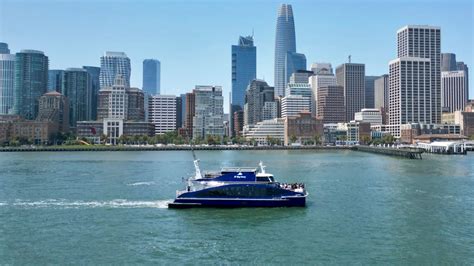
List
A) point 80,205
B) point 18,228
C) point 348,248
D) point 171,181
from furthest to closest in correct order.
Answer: point 171,181 → point 80,205 → point 18,228 → point 348,248

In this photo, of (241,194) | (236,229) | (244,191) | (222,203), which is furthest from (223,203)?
(236,229)

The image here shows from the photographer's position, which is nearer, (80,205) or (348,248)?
(348,248)

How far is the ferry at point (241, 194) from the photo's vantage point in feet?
174

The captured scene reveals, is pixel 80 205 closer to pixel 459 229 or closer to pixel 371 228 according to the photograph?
pixel 371 228

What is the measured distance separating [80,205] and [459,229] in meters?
38.6

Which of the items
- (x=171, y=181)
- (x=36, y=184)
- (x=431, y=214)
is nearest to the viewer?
(x=431, y=214)

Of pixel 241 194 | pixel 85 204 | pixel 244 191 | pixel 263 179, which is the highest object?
pixel 263 179

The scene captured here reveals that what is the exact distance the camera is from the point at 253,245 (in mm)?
38312

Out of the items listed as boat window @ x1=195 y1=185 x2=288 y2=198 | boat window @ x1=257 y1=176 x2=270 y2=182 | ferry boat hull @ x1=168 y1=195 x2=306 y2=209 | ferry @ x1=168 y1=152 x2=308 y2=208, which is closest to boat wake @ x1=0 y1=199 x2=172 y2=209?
ferry boat hull @ x1=168 y1=195 x2=306 y2=209

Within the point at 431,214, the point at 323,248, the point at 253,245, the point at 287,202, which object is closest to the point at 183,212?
the point at 287,202

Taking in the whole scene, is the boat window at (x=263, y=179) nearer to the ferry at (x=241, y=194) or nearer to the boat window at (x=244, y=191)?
the ferry at (x=241, y=194)

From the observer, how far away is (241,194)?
53406 mm

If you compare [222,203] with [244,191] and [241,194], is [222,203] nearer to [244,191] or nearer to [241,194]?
[241,194]

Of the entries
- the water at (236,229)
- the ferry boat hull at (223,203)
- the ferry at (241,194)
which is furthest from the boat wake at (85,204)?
the ferry at (241,194)
